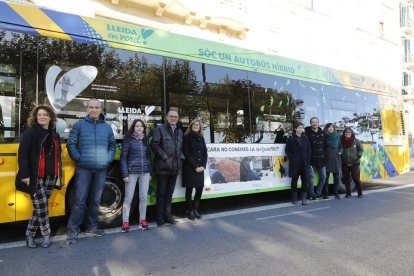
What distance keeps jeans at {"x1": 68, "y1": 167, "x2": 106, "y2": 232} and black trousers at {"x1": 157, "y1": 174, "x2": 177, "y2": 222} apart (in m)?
0.95

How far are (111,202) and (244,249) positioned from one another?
2.33 meters

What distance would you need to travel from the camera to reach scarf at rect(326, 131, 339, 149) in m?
8.49

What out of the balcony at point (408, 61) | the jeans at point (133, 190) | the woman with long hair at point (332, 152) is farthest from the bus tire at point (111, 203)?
the balcony at point (408, 61)

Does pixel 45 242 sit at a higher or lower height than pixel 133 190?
lower

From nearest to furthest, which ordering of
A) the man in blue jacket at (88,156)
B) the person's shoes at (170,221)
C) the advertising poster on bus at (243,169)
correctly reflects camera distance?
the man in blue jacket at (88,156) → the person's shoes at (170,221) → the advertising poster on bus at (243,169)

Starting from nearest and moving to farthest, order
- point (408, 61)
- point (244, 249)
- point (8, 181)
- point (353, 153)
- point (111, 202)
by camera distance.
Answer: point (244, 249)
point (8, 181)
point (111, 202)
point (353, 153)
point (408, 61)

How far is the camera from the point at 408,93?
117 ft

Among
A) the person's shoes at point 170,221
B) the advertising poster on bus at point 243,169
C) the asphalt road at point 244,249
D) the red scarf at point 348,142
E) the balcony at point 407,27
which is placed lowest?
the asphalt road at point 244,249

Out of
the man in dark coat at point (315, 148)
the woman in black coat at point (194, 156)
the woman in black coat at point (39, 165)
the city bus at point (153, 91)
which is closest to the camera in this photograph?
the woman in black coat at point (39, 165)

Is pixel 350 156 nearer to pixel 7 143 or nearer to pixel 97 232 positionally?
pixel 97 232

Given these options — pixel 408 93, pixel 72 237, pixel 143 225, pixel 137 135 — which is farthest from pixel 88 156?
pixel 408 93

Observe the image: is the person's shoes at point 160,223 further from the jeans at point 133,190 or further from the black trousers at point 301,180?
the black trousers at point 301,180

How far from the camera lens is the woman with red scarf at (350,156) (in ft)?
28.9

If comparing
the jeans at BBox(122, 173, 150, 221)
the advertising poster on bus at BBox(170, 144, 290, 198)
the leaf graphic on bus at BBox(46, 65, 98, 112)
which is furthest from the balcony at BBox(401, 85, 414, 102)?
the leaf graphic on bus at BBox(46, 65, 98, 112)
